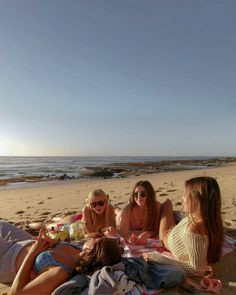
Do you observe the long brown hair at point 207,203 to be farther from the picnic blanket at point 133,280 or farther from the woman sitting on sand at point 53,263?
the woman sitting on sand at point 53,263

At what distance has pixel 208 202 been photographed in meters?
3.49

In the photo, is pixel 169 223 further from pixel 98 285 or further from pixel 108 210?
pixel 98 285

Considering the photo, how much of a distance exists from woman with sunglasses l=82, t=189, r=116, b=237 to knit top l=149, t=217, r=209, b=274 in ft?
4.97

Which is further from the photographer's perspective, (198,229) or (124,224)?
(124,224)

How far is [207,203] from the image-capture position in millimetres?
3488

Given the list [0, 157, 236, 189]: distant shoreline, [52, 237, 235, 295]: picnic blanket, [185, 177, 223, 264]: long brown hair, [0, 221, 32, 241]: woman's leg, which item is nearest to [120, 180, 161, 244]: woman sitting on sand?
[52, 237, 235, 295]: picnic blanket

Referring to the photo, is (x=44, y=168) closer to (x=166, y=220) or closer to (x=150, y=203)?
(x=150, y=203)

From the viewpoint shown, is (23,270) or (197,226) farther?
(197,226)

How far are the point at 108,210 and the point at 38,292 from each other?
2598 mm

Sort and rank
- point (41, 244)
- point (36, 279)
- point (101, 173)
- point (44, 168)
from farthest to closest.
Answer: point (44, 168), point (101, 173), point (41, 244), point (36, 279)

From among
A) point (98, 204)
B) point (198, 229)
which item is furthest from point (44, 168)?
point (198, 229)

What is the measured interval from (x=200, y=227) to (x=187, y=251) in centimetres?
35

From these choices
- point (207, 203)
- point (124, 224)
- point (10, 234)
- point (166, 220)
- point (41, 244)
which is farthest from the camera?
point (124, 224)

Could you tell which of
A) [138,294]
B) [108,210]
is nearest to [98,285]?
[138,294]
